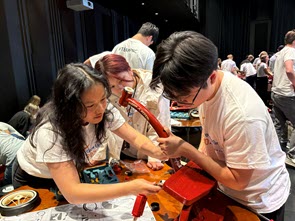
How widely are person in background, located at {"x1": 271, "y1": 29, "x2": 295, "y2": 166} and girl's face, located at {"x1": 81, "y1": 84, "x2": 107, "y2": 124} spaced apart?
2.37 m

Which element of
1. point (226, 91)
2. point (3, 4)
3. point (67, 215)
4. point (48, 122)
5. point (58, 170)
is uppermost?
point (3, 4)

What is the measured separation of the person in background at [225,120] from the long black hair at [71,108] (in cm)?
29

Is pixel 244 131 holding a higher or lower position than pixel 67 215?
higher

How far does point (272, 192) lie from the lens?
0.88 metres

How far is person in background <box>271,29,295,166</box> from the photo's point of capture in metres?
2.67

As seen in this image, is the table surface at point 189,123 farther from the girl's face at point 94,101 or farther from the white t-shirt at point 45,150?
the girl's face at point 94,101

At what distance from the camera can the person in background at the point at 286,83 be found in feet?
8.77

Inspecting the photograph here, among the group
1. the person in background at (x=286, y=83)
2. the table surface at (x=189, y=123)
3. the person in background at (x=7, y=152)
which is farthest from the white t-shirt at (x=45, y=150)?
the person in background at (x=286, y=83)

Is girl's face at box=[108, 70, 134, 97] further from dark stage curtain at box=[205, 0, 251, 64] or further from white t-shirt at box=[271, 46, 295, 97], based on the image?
dark stage curtain at box=[205, 0, 251, 64]

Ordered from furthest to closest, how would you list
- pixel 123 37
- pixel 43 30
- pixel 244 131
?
1. pixel 123 37
2. pixel 43 30
3. pixel 244 131

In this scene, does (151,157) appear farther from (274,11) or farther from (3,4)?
(274,11)

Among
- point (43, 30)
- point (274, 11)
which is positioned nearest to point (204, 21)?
point (274, 11)

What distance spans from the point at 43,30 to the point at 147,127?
3.27 meters

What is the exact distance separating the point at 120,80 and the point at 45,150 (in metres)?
0.63
